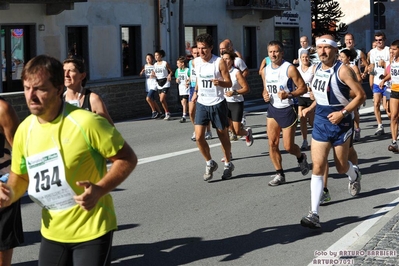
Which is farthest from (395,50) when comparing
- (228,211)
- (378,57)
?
(228,211)

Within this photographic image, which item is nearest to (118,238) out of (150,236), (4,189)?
(150,236)

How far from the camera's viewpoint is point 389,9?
55.4 meters

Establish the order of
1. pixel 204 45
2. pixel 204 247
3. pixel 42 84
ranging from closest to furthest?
pixel 42 84, pixel 204 247, pixel 204 45

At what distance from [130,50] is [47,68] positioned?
1013 inches

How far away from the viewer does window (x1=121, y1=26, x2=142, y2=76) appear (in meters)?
29.2

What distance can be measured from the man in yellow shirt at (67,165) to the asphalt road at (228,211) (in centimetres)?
253

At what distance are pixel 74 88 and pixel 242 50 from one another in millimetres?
29343

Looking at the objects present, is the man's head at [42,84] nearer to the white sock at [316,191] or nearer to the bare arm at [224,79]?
the white sock at [316,191]

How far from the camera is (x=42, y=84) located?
13.0 ft

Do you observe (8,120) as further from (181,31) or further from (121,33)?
(181,31)

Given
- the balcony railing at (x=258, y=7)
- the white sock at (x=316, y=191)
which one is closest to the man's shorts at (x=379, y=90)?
the white sock at (x=316, y=191)

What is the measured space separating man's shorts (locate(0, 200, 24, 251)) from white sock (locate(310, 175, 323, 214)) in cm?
322

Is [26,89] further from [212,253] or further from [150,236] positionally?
[150,236]

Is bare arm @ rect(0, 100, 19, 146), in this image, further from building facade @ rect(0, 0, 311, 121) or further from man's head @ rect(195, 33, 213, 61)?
building facade @ rect(0, 0, 311, 121)
